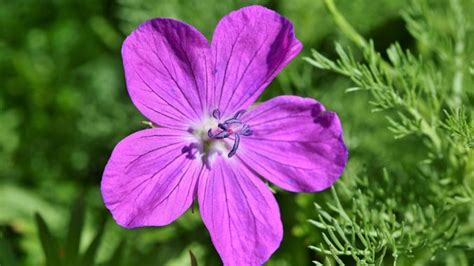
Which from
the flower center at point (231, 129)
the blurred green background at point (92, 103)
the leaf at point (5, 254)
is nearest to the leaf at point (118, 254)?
the leaf at point (5, 254)

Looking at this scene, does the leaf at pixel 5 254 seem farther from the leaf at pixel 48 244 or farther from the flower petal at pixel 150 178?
the flower petal at pixel 150 178

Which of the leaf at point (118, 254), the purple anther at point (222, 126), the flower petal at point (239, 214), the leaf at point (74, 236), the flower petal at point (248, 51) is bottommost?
the leaf at point (118, 254)

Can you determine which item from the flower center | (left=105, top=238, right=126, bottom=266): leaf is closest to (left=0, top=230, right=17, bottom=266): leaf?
(left=105, top=238, right=126, bottom=266): leaf

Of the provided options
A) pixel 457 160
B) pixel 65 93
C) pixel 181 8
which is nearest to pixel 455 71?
pixel 457 160

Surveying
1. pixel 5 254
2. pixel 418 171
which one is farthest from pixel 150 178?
pixel 418 171

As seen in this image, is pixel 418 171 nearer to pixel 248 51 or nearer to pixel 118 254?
pixel 248 51
